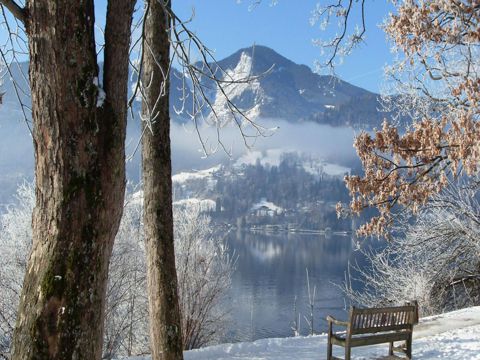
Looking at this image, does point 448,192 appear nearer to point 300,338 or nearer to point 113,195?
point 300,338

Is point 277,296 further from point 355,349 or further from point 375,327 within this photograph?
point 375,327

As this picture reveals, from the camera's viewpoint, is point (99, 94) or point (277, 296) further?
point (277, 296)

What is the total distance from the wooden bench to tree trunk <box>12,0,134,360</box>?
439 cm

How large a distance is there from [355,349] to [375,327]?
1528 millimetres

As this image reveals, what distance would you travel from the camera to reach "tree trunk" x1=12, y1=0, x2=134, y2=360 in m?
2.18

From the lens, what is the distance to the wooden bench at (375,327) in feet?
20.3

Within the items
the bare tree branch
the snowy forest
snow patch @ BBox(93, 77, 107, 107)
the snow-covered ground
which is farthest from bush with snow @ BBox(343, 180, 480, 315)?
the bare tree branch

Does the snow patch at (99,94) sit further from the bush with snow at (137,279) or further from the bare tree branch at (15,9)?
the bush with snow at (137,279)

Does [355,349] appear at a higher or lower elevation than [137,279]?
higher

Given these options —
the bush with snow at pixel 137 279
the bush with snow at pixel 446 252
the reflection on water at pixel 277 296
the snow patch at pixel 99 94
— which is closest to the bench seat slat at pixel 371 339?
the snow patch at pixel 99 94

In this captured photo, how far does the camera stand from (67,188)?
7.39 feet

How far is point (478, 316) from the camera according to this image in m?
10.1

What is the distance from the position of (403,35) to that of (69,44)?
545 centimetres

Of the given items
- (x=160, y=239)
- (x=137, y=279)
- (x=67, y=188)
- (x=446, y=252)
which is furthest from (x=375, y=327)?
(x=137, y=279)
